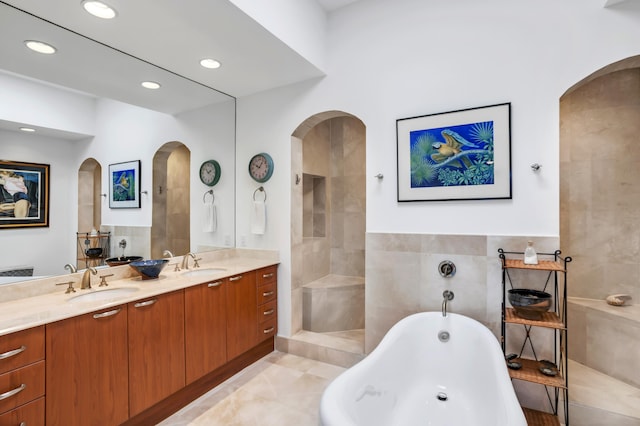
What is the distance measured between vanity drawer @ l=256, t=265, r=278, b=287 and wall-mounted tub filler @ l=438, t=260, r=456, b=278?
156 centimetres

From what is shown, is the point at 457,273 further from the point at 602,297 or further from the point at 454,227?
the point at 602,297

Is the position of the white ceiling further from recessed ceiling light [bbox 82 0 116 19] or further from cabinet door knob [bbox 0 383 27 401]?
cabinet door knob [bbox 0 383 27 401]

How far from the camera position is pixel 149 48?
2.40 meters

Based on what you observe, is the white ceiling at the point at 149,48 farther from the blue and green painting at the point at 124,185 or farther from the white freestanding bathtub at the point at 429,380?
the white freestanding bathtub at the point at 429,380

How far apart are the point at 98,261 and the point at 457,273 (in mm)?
2724

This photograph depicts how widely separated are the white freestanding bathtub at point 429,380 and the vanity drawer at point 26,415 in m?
1.36

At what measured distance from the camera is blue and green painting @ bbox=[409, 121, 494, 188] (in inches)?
92.2

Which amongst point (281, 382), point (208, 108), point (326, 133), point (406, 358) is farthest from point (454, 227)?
point (208, 108)

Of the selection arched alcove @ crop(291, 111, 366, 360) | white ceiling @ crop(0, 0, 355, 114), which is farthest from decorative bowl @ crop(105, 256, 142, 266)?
arched alcove @ crop(291, 111, 366, 360)

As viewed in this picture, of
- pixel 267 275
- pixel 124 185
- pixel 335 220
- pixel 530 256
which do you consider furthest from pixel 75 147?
pixel 530 256

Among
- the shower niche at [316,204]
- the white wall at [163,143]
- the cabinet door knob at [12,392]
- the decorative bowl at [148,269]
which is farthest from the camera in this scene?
the shower niche at [316,204]

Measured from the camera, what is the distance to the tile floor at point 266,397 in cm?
217

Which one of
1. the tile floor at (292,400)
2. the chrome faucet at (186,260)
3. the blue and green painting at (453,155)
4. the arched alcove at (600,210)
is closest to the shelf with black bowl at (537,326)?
the tile floor at (292,400)

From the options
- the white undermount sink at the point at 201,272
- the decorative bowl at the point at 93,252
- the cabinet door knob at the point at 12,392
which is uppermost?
the decorative bowl at the point at 93,252
